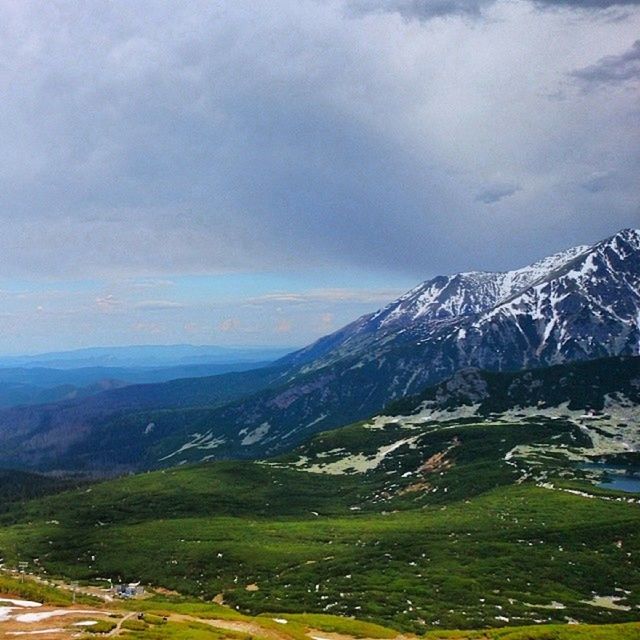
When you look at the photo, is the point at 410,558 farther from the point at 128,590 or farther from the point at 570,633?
the point at 570,633

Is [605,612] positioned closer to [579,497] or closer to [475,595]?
[475,595]

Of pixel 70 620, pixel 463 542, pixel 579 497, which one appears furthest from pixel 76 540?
pixel 579 497

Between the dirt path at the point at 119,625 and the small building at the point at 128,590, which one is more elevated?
the dirt path at the point at 119,625

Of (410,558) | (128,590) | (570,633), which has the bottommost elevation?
(410,558)

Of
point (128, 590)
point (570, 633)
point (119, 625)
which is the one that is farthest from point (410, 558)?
point (119, 625)

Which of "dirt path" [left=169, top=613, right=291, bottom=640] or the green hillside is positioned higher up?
"dirt path" [left=169, top=613, right=291, bottom=640]

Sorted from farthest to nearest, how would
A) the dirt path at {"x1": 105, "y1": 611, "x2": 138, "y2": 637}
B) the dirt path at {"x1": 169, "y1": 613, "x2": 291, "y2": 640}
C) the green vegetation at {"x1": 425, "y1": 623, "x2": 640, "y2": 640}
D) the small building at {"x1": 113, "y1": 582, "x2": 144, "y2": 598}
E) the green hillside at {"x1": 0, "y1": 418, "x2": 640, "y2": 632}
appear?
the small building at {"x1": 113, "y1": 582, "x2": 144, "y2": 598} < the green hillside at {"x1": 0, "y1": 418, "x2": 640, "y2": 632} < the dirt path at {"x1": 169, "y1": 613, "x2": 291, "y2": 640} < the green vegetation at {"x1": 425, "y1": 623, "x2": 640, "y2": 640} < the dirt path at {"x1": 105, "y1": 611, "x2": 138, "y2": 637}

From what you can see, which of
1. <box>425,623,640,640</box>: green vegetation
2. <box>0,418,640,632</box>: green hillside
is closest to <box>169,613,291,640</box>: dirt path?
<box>0,418,640,632</box>: green hillside

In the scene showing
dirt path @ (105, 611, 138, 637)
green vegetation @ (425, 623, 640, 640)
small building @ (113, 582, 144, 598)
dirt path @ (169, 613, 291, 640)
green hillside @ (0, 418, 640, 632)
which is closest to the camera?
dirt path @ (105, 611, 138, 637)

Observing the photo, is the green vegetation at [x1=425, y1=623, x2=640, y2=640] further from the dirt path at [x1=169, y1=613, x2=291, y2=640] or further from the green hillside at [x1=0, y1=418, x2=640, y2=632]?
the dirt path at [x1=169, y1=613, x2=291, y2=640]

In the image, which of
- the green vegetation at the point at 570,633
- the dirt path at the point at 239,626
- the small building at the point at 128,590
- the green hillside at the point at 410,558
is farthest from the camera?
the small building at the point at 128,590

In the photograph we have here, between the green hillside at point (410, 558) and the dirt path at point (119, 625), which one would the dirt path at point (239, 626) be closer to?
the dirt path at point (119, 625)

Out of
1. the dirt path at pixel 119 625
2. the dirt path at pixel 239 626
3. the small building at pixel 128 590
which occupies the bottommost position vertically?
the small building at pixel 128 590

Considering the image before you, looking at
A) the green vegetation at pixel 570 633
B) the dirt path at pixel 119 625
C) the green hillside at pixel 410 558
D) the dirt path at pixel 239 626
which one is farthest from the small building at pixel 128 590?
the green vegetation at pixel 570 633
